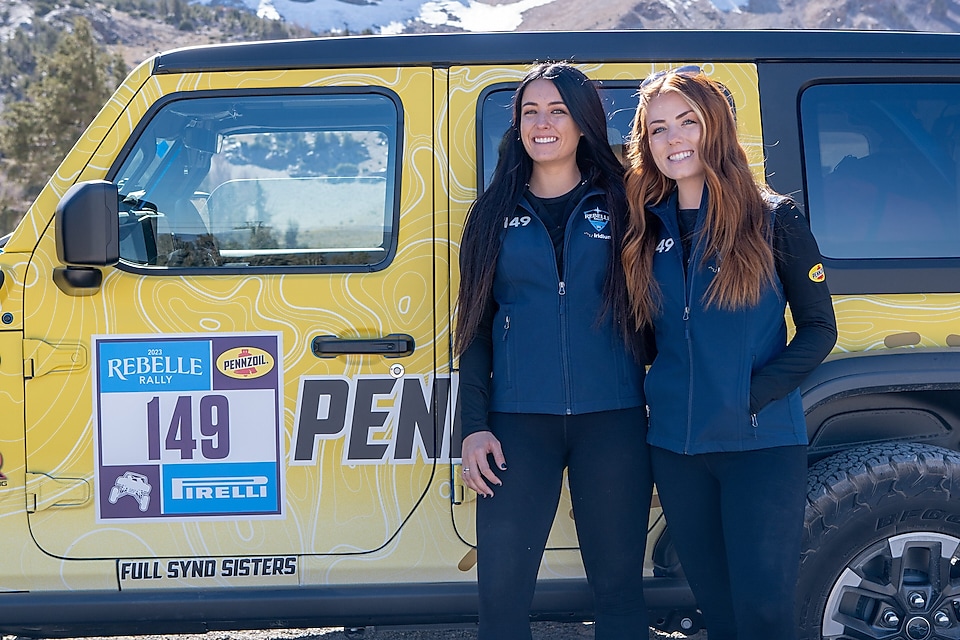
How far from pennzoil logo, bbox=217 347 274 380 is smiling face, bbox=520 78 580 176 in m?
0.95

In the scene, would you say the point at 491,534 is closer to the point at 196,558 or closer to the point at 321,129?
the point at 196,558

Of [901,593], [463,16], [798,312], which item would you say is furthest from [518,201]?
[463,16]

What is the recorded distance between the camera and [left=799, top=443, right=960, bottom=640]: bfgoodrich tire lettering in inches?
97.4

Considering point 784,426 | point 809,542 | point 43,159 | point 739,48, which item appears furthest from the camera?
point 43,159

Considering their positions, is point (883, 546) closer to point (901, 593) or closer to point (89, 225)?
point (901, 593)

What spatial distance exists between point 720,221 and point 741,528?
0.70 meters

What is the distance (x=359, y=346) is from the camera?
2.56 metres

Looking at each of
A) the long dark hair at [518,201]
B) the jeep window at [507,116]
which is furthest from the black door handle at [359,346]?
the jeep window at [507,116]

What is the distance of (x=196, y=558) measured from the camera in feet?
8.48

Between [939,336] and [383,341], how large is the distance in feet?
5.18

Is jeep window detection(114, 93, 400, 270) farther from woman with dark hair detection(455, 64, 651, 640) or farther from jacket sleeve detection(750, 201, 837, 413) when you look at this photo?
jacket sleeve detection(750, 201, 837, 413)

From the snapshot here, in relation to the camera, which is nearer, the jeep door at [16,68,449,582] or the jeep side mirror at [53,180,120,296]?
the jeep side mirror at [53,180,120,296]

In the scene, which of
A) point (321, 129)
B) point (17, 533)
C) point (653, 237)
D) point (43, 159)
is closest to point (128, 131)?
point (321, 129)

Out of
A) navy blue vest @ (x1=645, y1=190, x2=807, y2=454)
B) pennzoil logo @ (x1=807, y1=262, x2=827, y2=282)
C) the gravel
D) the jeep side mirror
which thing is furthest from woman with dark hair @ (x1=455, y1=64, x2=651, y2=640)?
the gravel
